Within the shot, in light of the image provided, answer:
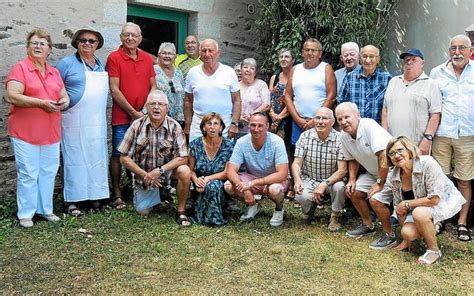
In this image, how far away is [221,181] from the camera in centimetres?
484

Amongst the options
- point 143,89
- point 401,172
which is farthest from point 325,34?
point 401,172

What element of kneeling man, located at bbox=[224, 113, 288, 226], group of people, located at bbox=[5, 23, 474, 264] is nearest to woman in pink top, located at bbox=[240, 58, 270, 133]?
group of people, located at bbox=[5, 23, 474, 264]

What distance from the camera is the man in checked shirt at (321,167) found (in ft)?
15.4

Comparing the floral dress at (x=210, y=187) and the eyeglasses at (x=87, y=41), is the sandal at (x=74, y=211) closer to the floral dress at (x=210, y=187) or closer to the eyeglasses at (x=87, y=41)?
the floral dress at (x=210, y=187)

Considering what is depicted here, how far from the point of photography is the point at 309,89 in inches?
206

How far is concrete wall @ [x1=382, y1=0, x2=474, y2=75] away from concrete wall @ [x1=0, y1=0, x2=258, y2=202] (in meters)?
1.97

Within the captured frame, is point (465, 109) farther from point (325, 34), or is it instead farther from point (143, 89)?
point (143, 89)

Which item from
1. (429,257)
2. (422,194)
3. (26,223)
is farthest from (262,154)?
(26,223)

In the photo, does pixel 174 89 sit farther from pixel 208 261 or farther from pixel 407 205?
pixel 407 205

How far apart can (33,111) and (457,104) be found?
3633 mm

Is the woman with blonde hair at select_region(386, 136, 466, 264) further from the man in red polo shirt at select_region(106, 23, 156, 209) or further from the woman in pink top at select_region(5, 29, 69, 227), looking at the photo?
the woman in pink top at select_region(5, 29, 69, 227)

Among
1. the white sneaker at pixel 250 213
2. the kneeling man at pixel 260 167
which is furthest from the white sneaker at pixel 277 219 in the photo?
the white sneaker at pixel 250 213

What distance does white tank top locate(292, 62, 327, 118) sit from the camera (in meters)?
5.24

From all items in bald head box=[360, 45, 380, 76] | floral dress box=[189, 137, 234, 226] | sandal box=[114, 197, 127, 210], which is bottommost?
sandal box=[114, 197, 127, 210]
